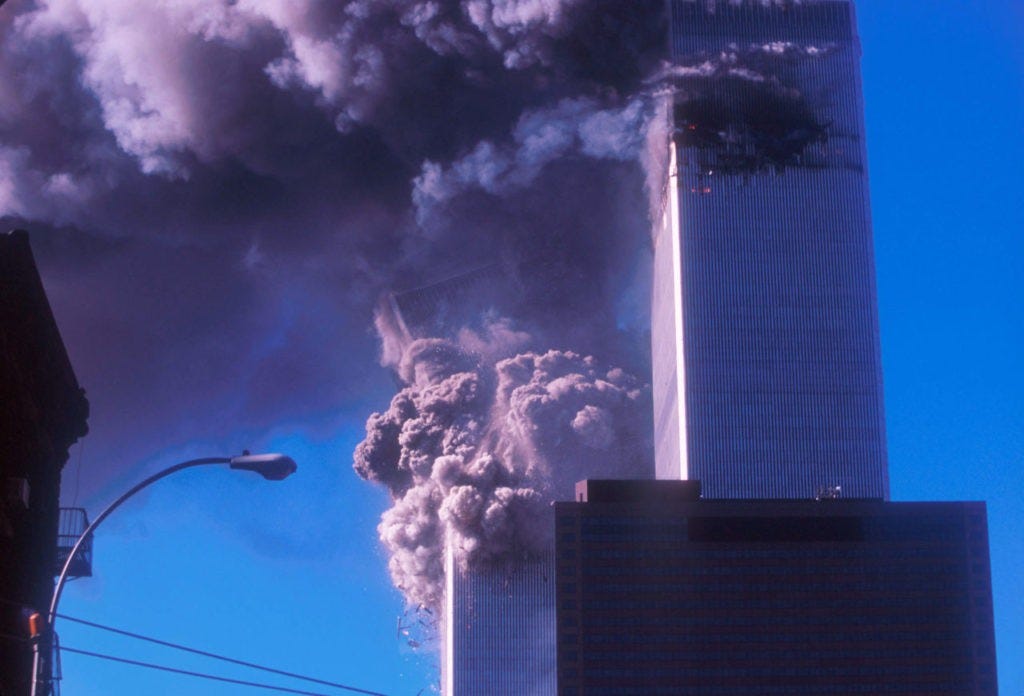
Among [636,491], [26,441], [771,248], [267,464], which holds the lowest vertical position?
[267,464]

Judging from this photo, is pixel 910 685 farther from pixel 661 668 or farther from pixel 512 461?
pixel 512 461

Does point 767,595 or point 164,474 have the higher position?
point 767,595

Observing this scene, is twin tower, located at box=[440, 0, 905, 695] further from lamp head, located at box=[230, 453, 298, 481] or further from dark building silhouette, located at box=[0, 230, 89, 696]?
lamp head, located at box=[230, 453, 298, 481]

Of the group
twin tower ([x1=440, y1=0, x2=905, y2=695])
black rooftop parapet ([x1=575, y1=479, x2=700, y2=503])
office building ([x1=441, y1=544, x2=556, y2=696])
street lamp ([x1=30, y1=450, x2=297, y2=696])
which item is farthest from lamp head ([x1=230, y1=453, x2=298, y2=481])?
office building ([x1=441, y1=544, x2=556, y2=696])

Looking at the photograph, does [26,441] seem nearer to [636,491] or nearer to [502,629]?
[636,491]

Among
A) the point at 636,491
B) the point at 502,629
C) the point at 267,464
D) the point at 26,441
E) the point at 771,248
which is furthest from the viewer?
the point at 502,629

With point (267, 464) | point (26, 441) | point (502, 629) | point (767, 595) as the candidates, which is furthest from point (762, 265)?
point (267, 464)

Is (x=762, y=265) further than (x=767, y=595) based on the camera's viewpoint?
Yes

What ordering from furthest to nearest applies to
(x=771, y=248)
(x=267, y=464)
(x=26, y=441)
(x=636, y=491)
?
1. (x=771, y=248)
2. (x=636, y=491)
3. (x=26, y=441)
4. (x=267, y=464)
